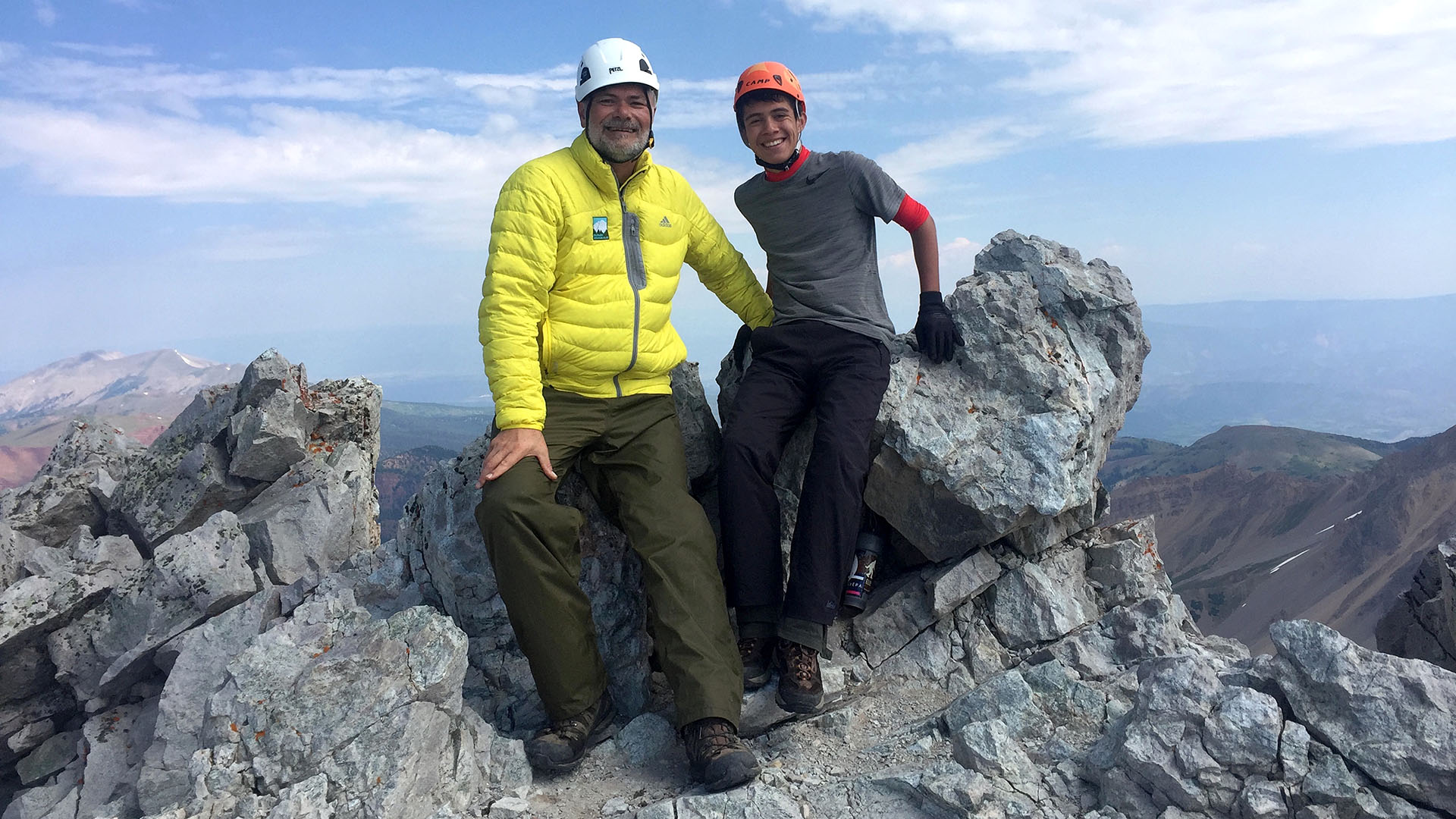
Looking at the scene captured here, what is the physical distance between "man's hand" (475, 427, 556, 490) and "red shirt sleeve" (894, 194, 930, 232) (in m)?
4.59

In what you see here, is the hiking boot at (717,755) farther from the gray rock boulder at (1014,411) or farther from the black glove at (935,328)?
the black glove at (935,328)

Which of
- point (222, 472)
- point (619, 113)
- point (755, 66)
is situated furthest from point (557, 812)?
point (222, 472)

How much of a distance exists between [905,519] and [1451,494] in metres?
119

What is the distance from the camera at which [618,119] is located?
7484 mm

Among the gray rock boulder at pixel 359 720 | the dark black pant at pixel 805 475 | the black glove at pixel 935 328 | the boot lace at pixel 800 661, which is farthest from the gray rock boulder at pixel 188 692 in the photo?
the black glove at pixel 935 328

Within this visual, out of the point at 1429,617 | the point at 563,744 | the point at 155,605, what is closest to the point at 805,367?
the point at 563,744

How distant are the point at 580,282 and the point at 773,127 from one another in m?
2.74

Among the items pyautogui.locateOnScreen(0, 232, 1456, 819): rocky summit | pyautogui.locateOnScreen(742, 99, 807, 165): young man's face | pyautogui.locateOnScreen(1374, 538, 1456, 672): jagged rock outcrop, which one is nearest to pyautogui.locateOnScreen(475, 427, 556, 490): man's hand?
pyautogui.locateOnScreen(0, 232, 1456, 819): rocky summit

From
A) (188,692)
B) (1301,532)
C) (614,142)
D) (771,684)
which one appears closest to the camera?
(771,684)

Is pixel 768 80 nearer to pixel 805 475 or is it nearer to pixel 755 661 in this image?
pixel 805 475

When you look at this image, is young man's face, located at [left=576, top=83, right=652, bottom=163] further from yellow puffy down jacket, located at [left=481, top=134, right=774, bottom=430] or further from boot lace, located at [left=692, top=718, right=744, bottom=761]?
boot lace, located at [left=692, top=718, right=744, bottom=761]

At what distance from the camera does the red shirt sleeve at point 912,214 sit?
8500 millimetres

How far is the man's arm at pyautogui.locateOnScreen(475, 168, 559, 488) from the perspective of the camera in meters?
6.93

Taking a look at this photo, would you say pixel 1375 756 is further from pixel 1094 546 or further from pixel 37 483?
pixel 37 483
